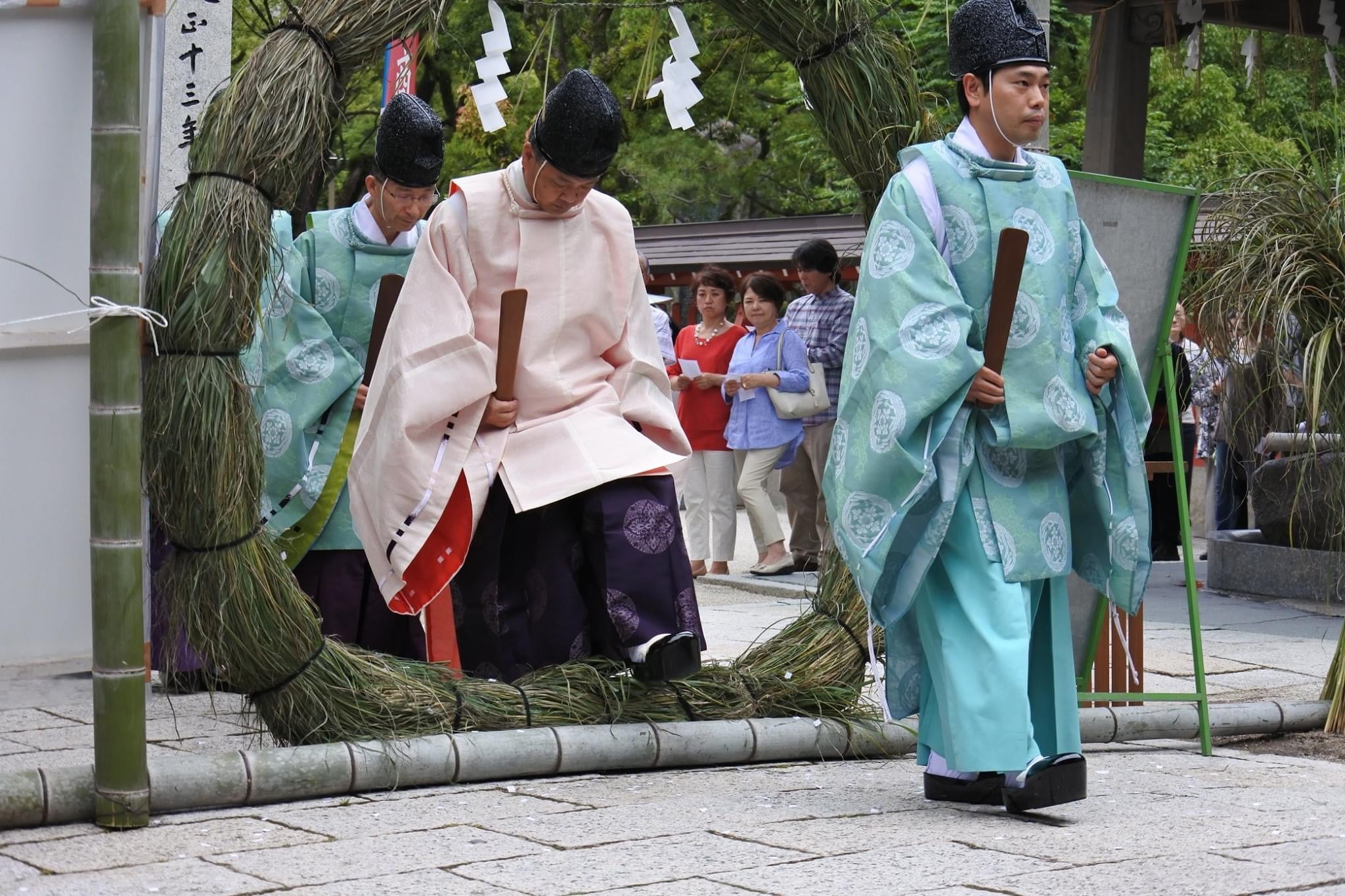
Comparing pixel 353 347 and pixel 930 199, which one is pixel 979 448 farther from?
pixel 353 347

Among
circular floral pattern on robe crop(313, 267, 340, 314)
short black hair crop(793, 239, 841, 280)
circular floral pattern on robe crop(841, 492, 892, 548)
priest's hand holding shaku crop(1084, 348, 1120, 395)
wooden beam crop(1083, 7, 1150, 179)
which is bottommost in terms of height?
circular floral pattern on robe crop(841, 492, 892, 548)

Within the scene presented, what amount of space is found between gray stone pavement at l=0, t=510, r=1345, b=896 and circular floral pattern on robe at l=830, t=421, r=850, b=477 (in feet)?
2.55

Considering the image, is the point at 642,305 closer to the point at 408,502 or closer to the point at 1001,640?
the point at 408,502

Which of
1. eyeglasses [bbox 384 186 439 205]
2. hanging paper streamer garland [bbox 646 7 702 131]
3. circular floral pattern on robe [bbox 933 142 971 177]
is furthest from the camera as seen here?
eyeglasses [bbox 384 186 439 205]

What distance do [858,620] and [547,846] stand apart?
177cm

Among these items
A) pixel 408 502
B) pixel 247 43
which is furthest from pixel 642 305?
pixel 247 43

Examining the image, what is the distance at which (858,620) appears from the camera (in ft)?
16.9

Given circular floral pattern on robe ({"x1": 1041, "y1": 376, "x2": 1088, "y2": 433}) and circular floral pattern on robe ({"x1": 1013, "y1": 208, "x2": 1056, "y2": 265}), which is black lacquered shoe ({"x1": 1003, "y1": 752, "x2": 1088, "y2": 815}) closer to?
circular floral pattern on robe ({"x1": 1041, "y1": 376, "x2": 1088, "y2": 433})

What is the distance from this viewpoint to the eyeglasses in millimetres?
5230

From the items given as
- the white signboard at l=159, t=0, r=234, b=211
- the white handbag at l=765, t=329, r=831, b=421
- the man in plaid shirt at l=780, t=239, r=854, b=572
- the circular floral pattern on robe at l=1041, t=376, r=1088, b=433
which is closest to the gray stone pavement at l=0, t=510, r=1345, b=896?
the circular floral pattern on robe at l=1041, t=376, r=1088, b=433

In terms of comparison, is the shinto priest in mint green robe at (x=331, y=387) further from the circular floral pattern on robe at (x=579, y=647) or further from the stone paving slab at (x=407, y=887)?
the stone paving slab at (x=407, y=887)

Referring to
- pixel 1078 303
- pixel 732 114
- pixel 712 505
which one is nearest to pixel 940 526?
pixel 1078 303

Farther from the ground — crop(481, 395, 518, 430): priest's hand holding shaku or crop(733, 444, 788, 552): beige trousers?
crop(481, 395, 518, 430): priest's hand holding shaku

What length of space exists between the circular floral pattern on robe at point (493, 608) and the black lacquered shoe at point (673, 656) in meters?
0.51
